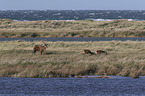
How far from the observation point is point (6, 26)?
244 ft

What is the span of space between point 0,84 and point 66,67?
16.4ft

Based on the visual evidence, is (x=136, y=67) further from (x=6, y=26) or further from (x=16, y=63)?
(x=6, y=26)

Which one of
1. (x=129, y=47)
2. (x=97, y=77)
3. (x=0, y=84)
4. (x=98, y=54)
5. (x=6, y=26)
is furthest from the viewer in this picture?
(x=6, y=26)

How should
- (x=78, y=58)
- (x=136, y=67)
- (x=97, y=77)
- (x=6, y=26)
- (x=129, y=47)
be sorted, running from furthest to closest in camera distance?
(x=6, y=26) < (x=129, y=47) < (x=78, y=58) < (x=136, y=67) < (x=97, y=77)

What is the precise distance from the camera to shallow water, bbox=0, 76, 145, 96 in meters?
19.2

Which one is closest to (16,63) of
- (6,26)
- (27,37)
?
(27,37)

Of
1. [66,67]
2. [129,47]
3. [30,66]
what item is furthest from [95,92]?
[129,47]

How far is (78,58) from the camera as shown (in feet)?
90.4

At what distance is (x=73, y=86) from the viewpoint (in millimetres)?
20719

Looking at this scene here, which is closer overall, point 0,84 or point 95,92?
point 95,92

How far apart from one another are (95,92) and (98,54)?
1082cm

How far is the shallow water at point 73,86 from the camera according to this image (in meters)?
19.2

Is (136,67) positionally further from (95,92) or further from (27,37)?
(27,37)

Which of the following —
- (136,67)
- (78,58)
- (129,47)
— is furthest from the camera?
(129,47)
